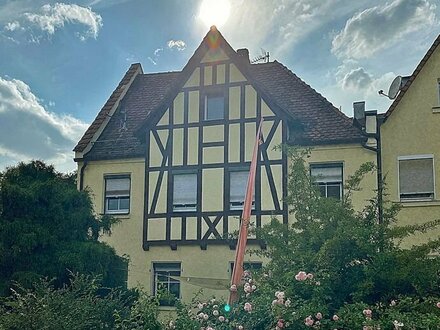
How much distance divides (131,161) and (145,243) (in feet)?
8.97

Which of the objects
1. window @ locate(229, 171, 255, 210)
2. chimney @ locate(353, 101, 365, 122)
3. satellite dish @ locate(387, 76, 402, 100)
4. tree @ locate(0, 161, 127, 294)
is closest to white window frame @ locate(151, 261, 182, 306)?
window @ locate(229, 171, 255, 210)

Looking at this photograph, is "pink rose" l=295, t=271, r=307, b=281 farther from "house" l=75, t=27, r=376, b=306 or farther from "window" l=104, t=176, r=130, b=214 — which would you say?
"window" l=104, t=176, r=130, b=214

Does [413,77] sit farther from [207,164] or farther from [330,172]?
[207,164]

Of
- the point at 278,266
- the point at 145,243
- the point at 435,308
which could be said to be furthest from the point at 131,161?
the point at 435,308

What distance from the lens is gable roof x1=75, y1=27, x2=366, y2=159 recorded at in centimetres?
1772

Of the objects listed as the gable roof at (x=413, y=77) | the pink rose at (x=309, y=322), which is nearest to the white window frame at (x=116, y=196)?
the gable roof at (x=413, y=77)

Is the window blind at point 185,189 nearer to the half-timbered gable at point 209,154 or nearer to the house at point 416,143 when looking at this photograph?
the half-timbered gable at point 209,154

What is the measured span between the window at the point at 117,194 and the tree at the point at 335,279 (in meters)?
8.98

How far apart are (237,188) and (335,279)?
845cm

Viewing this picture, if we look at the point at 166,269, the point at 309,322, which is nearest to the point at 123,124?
the point at 166,269

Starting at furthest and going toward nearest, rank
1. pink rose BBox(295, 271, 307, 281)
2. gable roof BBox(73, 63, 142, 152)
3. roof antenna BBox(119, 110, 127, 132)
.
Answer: roof antenna BBox(119, 110, 127, 132) < gable roof BBox(73, 63, 142, 152) < pink rose BBox(295, 271, 307, 281)

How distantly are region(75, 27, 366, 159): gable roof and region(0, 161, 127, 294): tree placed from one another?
16.5ft

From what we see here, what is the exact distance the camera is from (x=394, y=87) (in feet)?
60.8

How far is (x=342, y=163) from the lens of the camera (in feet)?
57.1
